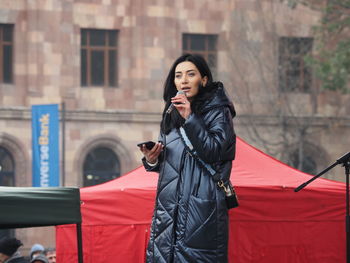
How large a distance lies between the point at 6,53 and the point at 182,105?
28666mm

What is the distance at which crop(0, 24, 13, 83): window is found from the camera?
35.6m

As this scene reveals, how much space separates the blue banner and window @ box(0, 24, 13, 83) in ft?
10.2

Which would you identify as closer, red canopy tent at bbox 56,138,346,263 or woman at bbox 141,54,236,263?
woman at bbox 141,54,236,263

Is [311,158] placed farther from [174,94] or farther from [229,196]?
[229,196]

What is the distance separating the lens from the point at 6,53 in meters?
35.7

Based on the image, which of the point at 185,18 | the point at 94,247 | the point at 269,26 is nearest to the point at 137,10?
the point at 185,18

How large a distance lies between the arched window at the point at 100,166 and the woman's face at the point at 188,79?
2771cm

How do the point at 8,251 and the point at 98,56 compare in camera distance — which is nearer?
the point at 8,251

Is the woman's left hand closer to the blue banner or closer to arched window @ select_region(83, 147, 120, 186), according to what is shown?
the blue banner

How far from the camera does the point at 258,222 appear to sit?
10.4m

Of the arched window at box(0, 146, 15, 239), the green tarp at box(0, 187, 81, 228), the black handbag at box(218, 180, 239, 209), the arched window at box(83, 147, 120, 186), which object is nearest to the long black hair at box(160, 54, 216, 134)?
the black handbag at box(218, 180, 239, 209)

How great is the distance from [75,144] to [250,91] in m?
5.87

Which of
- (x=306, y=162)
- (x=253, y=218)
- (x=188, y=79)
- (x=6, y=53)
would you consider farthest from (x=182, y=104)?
(x=306, y=162)

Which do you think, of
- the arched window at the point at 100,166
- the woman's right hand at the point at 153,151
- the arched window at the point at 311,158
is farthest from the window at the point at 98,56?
the woman's right hand at the point at 153,151
